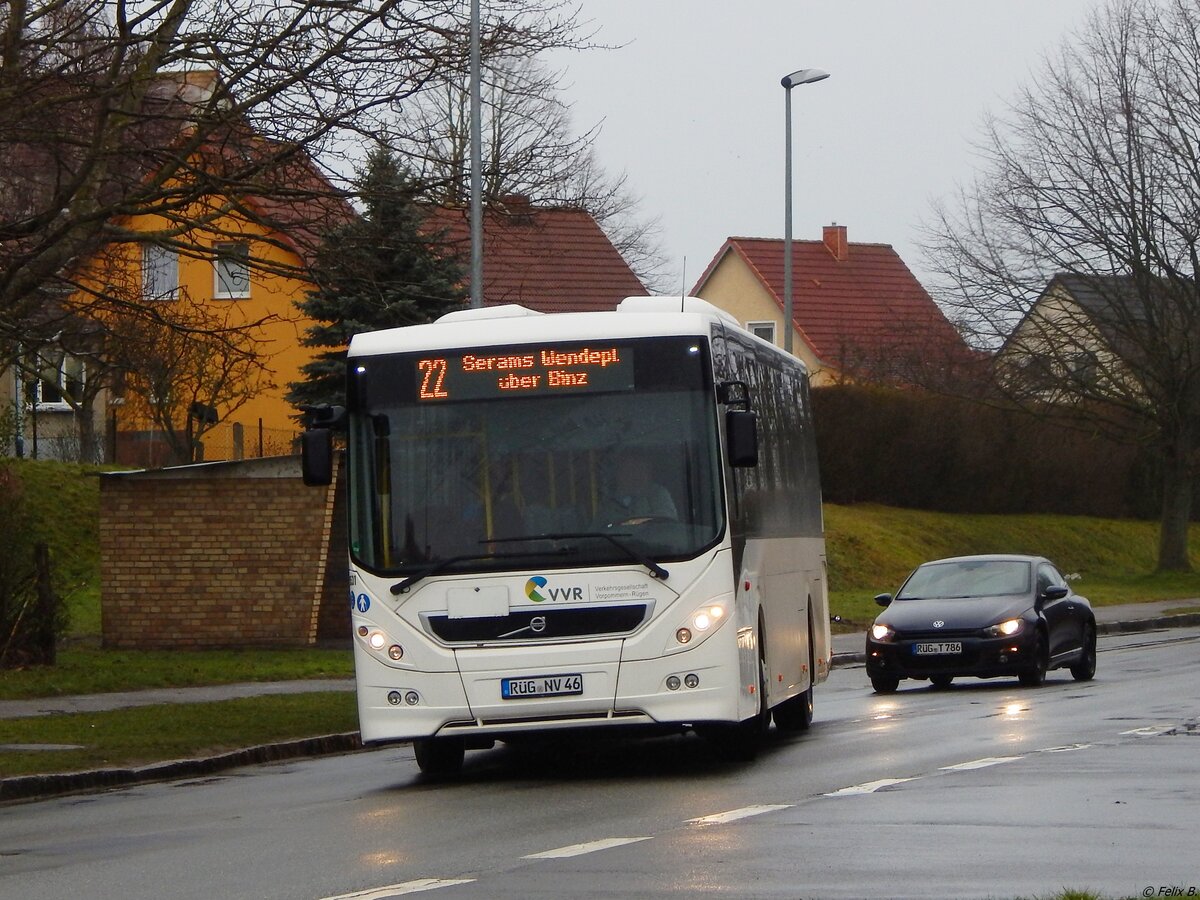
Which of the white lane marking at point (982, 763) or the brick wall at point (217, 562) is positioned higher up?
the brick wall at point (217, 562)

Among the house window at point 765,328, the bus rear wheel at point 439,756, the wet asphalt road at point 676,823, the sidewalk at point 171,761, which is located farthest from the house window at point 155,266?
the house window at point 765,328

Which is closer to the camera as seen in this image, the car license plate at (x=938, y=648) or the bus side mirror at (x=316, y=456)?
the bus side mirror at (x=316, y=456)

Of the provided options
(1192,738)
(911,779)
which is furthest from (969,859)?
(1192,738)

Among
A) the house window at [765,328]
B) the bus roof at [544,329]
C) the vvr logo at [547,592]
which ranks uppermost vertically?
the house window at [765,328]

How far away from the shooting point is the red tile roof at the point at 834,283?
6915 centimetres

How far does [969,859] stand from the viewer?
9.01 meters

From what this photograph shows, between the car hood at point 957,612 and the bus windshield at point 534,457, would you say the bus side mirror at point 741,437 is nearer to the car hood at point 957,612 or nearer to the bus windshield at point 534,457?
the bus windshield at point 534,457

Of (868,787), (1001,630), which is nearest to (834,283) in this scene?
(1001,630)

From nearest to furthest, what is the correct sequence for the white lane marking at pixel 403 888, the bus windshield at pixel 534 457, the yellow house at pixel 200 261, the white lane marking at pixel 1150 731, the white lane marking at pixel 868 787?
the white lane marking at pixel 403 888 < the white lane marking at pixel 868 787 < the bus windshield at pixel 534 457 < the white lane marking at pixel 1150 731 < the yellow house at pixel 200 261

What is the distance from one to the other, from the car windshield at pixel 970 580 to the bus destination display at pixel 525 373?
9908 millimetres

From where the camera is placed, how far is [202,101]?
788 inches

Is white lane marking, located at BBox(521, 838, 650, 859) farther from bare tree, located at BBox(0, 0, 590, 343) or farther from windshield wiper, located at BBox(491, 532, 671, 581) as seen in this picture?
bare tree, located at BBox(0, 0, 590, 343)

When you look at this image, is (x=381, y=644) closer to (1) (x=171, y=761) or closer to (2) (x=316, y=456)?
(2) (x=316, y=456)

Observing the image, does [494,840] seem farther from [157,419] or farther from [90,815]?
[157,419]
